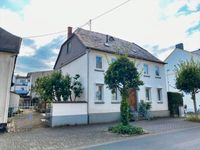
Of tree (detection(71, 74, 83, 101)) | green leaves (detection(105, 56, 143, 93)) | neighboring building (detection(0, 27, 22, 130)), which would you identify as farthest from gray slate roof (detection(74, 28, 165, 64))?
neighboring building (detection(0, 27, 22, 130))

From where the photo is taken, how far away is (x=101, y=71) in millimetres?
17734

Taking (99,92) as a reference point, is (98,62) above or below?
above

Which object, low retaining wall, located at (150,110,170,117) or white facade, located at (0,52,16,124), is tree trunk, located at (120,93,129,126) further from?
low retaining wall, located at (150,110,170,117)

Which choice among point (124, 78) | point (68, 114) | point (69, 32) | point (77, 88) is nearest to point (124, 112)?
point (124, 78)

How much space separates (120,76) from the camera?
475 inches

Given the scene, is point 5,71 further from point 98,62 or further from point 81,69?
point 98,62

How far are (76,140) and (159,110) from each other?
47.3 feet

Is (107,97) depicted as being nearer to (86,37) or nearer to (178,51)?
(86,37)

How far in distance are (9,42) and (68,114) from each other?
6699 millimetres

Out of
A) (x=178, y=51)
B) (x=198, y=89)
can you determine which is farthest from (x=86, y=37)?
(x=178, y=51)

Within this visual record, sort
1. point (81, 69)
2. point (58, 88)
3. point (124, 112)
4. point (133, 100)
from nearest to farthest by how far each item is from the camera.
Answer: point (124, 112) → point (58, 88) → point (81, 69) → point (133, 100)

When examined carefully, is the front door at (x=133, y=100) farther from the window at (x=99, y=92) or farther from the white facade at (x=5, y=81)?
the white facade at (x=5, y=81)

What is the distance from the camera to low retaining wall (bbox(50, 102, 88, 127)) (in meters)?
13.9

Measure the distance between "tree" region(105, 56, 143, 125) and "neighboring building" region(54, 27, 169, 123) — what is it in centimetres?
208
